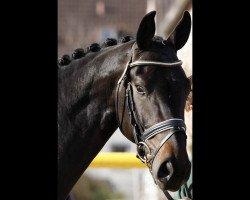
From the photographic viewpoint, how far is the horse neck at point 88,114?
2598 millimetres

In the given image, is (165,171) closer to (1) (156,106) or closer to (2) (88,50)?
(1) (156,106)

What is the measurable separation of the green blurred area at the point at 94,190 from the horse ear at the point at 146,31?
136 inches

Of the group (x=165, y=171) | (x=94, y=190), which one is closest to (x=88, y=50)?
(x=165, y=171)

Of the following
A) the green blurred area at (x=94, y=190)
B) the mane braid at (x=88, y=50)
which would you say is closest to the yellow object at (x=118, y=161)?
the mane braid at (x=88, y=50)

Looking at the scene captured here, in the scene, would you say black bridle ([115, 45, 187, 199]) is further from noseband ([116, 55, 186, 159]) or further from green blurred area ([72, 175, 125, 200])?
green blurred area ([72, 175, 125, 200])

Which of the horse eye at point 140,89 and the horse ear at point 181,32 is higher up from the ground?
the horse ear at point 181,32

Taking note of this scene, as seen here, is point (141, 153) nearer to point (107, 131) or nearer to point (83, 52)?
point (107, 131)

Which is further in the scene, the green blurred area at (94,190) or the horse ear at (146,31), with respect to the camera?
the green blurred area at (94,190)

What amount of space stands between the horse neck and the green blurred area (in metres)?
3.21

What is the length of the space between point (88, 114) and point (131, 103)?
23 centimetres

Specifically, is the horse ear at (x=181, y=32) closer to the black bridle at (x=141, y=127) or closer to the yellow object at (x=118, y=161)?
the black bridle at (x=141, y=127)

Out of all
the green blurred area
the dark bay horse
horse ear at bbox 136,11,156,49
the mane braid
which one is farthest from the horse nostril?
the green blurred area
